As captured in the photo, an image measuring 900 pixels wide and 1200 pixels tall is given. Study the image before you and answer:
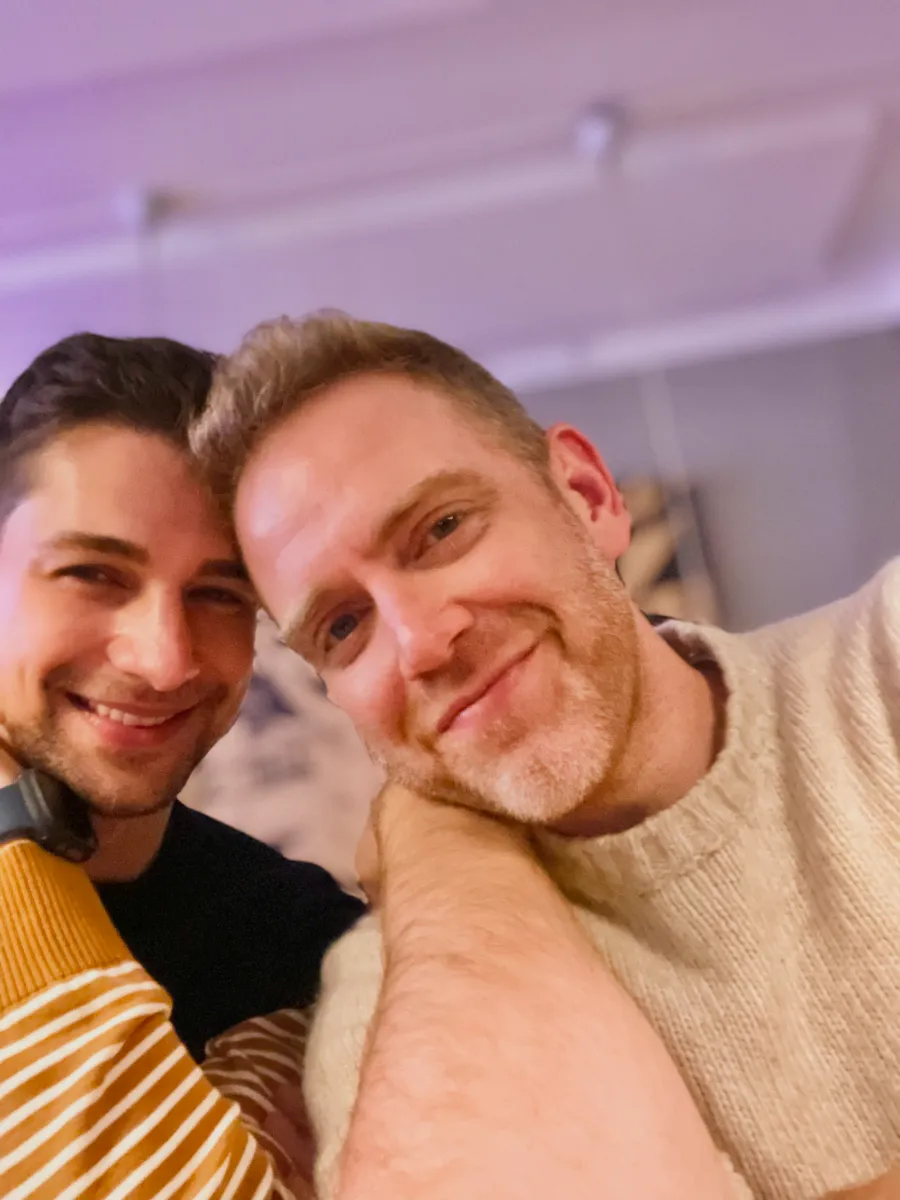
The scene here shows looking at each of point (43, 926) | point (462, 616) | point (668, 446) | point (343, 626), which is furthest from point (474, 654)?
point (668, 446)

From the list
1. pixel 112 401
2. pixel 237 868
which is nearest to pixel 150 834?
pixel 237 868

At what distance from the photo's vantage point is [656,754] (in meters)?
0.72

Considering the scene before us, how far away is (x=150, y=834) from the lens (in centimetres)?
91

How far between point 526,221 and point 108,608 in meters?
0.99

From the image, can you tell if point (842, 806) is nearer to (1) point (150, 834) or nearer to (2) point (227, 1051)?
(2) point (227, 1051)

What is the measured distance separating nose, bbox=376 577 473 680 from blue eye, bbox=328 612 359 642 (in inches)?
2.5

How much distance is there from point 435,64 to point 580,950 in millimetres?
1083

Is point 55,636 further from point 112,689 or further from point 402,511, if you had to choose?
point 402,511

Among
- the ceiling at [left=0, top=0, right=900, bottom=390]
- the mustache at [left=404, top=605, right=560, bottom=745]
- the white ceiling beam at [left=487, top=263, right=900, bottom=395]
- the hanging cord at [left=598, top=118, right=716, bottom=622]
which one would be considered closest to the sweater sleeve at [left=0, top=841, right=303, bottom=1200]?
the mustache at [left=404, top=605, right=560, bottom=745]

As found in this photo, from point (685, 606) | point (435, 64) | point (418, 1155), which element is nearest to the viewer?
point (418, 1155)

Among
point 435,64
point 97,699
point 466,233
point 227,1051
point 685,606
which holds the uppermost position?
point 435,64

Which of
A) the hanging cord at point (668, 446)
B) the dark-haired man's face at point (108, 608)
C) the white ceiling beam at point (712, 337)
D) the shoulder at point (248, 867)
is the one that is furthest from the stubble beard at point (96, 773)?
the white ceiling beam at point (712, 337)

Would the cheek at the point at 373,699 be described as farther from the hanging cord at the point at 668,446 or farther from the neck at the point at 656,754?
the hanging cord at the point at 668,446

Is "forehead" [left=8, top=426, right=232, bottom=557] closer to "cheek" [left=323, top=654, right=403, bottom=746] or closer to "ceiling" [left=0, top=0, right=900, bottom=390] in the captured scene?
"cheek" [left=323, top=654, right=403, bottom=746]
